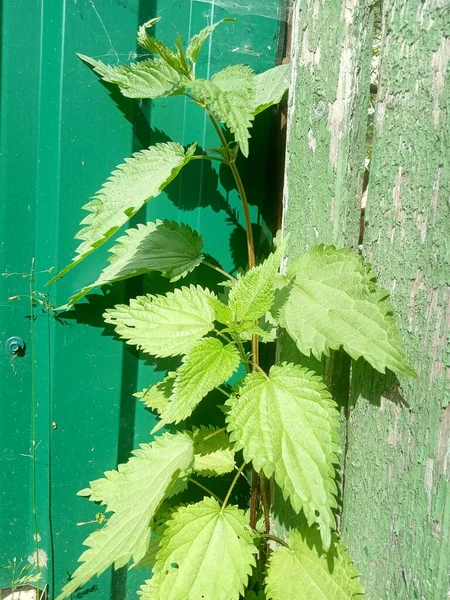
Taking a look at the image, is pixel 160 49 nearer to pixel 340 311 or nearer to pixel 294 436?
pixel 340 311

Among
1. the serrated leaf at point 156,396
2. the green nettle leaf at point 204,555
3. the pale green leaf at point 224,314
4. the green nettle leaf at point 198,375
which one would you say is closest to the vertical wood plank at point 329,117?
the pale green leaf at point 224,314

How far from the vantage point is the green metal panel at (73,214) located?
5.48ft

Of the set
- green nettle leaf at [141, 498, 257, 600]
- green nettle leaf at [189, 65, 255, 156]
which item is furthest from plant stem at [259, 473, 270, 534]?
green nettle leaf at [189, 65, 255, 156]

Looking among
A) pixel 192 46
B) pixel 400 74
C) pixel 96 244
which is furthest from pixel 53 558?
pixel 400 74

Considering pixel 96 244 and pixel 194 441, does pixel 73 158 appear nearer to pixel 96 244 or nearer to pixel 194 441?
pixel 96 244

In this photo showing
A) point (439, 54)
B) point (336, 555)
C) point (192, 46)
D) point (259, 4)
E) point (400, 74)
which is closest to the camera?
point (439, 54)

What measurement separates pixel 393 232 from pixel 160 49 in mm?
764

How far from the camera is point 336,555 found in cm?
134

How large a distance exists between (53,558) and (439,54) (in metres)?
1.90

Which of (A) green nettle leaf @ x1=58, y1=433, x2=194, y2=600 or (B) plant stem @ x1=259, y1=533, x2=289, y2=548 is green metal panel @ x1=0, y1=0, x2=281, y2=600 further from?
(B) plant stem @ x1=259, y1=533, x2=289, y2=548

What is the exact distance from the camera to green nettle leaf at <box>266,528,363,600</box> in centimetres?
130

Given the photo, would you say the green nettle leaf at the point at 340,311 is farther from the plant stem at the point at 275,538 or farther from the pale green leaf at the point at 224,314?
the plant stem at the point at 275,538

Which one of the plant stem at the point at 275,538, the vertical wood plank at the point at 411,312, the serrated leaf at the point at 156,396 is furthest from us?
the serrated leaf at the point at 156,396

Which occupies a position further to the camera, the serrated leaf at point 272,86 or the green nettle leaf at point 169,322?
the serrated leaf at point 272,86
